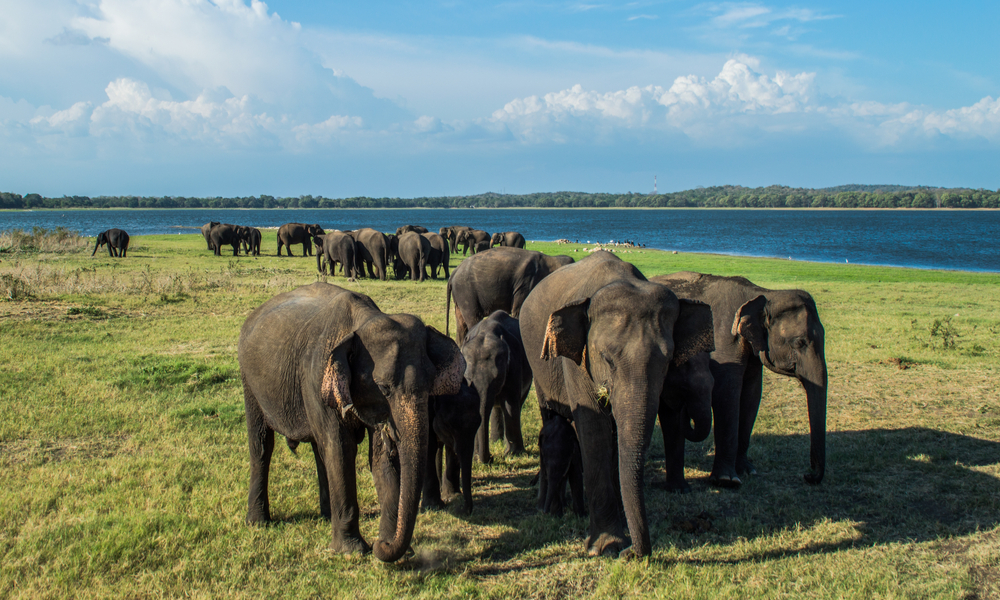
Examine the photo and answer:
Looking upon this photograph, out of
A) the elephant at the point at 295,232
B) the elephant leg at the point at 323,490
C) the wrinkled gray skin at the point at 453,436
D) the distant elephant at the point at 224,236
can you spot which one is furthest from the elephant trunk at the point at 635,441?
the distant elephant at the point at 224,236

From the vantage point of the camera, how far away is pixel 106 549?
5.50 meters

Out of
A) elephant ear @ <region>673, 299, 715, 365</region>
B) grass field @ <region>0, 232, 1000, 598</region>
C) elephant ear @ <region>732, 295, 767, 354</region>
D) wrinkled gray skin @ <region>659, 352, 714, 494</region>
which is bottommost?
grass field @ <region>0, 232, 1000, 598</region>

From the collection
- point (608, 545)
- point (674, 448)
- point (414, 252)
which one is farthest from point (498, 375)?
point (414, 252)

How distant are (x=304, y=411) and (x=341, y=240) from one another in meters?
25.4

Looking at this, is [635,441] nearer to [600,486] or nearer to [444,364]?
[600,486]

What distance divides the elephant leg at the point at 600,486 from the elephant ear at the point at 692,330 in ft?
3.05

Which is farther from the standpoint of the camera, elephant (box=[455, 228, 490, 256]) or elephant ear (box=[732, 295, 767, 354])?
elephant (box=[455, 228, 490, 256])

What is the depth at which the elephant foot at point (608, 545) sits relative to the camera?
558cm

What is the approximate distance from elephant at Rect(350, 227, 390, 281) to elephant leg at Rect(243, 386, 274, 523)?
23.5 meters

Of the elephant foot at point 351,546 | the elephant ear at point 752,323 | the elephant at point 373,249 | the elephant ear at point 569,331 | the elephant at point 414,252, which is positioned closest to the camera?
the elephant ear at point 569,331

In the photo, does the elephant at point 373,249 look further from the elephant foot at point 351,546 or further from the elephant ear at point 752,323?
the elephant foot at point 351,546

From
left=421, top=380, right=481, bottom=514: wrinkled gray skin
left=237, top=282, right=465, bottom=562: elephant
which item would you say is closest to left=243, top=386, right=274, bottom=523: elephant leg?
left=237, top=282, right=465, bottom=562: elephant

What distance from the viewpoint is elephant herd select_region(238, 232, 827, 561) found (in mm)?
4836

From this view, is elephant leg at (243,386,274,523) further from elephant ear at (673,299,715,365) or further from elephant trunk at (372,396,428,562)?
elephant ear at (673,299,715,365)
